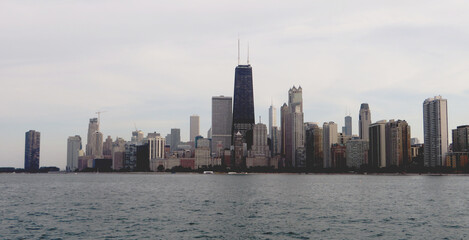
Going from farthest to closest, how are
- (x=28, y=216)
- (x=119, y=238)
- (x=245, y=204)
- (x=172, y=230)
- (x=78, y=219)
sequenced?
(x=245, y=204)
(x=28, y=216)
(x=78, y=219)
(x=172, y=230)
(x=119, y=238)

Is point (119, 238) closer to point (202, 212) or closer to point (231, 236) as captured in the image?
point (231, 236)

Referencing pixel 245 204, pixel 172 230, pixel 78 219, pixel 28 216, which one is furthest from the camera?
pixel 245 204

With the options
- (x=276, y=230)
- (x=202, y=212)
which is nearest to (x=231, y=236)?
(x=276, y=230)

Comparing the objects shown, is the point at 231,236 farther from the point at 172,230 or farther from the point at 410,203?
the point at 410,203

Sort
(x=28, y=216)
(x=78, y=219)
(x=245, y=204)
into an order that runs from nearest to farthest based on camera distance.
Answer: (x=78, y=219), (x=28, y=216), (x=245, y=204)

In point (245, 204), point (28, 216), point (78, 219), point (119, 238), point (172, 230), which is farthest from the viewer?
point (245, 204)

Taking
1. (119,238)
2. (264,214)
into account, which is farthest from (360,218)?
(119,238)

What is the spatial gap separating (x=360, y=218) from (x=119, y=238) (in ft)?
143

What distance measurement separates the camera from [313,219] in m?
85.8

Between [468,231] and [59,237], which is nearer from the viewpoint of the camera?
[59,237]

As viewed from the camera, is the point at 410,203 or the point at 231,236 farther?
the point at 410,203

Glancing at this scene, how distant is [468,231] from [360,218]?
18768mm

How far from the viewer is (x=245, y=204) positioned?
378 ft

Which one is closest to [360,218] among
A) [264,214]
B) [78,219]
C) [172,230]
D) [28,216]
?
[264,214]
